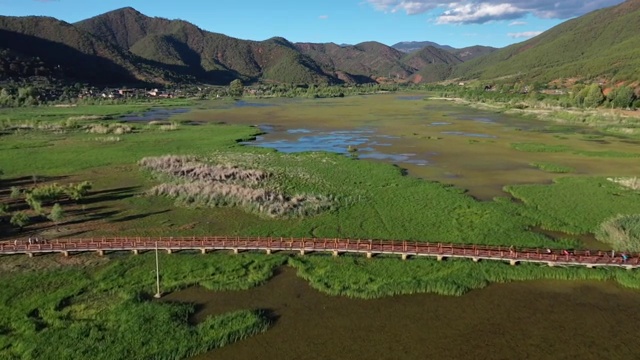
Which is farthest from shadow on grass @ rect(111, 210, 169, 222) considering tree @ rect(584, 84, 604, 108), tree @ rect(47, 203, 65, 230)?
tree @ rect(584, 84, 604, 108)

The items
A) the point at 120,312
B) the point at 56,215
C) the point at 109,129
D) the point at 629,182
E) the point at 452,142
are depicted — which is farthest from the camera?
the point at 109,129

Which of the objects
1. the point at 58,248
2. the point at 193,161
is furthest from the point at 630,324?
the point at 193,161

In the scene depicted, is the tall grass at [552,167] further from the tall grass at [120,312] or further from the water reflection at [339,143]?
the tall grass at [120,312]

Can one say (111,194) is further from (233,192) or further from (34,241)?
(34,241)

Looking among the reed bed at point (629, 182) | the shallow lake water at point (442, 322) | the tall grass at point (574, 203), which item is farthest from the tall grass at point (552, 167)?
the shallow lake water at point (442, 322)

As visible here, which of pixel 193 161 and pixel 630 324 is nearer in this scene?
pixel 630 324

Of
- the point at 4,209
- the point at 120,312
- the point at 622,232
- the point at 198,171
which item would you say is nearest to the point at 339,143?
the point at 198,171

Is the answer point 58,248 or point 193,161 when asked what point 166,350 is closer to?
point 58,248
